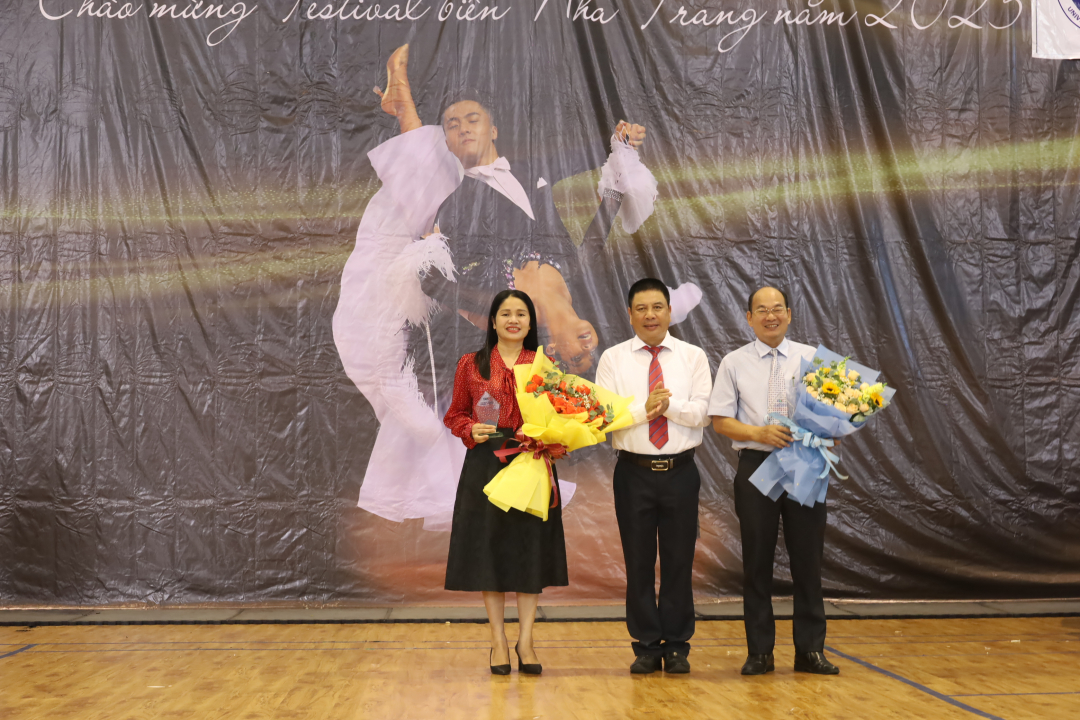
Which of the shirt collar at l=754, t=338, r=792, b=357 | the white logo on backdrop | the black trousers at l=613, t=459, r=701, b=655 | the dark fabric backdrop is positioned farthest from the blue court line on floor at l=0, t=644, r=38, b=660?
the white logo on backdrop

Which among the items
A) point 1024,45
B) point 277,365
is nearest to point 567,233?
point 277,365

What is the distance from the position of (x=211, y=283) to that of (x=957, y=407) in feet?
13.0

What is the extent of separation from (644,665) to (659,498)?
0.60 metres

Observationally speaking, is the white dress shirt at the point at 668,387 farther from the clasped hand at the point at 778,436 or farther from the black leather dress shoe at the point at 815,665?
the black leather dress shoe at the point at 815,665

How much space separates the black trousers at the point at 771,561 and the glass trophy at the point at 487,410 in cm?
97

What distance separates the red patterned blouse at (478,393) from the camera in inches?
132

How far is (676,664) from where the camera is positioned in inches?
130

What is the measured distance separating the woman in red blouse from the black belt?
1.13ft

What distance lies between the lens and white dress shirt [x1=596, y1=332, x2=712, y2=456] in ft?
10.9

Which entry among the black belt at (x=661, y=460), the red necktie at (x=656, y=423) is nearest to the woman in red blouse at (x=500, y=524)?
the black belt at (x=661, y=460)

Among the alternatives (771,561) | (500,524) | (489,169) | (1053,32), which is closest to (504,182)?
(489,169)

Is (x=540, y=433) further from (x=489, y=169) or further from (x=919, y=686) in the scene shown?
(x=489, y=169)

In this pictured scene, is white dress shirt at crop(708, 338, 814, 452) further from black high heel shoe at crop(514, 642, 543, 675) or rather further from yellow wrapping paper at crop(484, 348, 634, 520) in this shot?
black high heel shoe at crop(514, 642, 543, 675)

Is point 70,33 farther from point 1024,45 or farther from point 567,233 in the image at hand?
point 1024,45
